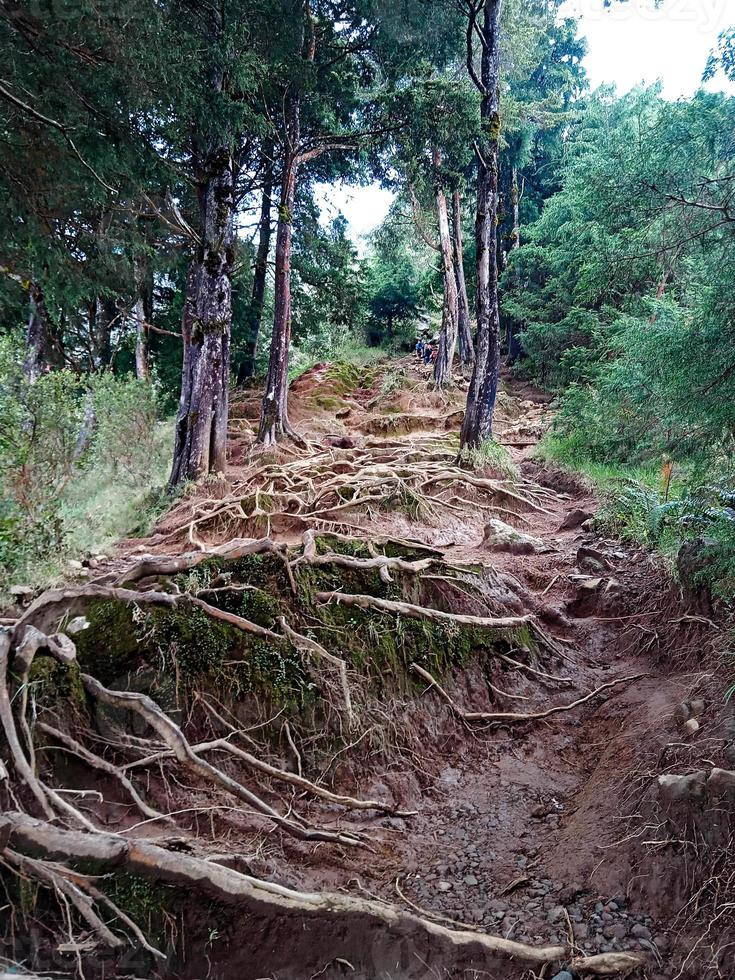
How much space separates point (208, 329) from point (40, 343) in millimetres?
5678

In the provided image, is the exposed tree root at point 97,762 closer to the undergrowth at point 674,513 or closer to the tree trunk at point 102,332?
the undergrowth at point 674,513

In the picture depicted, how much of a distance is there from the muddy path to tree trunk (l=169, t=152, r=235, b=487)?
233 cm

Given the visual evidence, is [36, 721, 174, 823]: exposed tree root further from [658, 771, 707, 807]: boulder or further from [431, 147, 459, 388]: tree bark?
[431, 147, 459, 388]: tree bark

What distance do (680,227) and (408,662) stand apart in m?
4.04

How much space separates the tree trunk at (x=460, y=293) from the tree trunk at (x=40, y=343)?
1113 cm

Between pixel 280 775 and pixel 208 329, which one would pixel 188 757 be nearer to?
pixel 280 775

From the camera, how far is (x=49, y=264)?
5227 millimetres

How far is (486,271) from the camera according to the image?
380 inches

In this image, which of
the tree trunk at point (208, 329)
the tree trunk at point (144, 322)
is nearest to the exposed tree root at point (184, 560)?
the tree trunk at point (208, 329)

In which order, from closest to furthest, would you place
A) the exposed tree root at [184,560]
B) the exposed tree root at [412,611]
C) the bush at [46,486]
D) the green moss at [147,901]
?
the green moss at [147,901] < the exposed tree root at [184,560] < the exposed tree root at [412,611] < the bush at [46,486]

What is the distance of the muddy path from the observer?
2.11 metres

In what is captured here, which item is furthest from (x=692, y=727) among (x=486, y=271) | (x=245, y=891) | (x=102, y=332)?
(x=102, y=332)

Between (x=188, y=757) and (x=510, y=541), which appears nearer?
(x=188, y=757)

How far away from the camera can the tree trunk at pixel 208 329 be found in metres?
8.35
